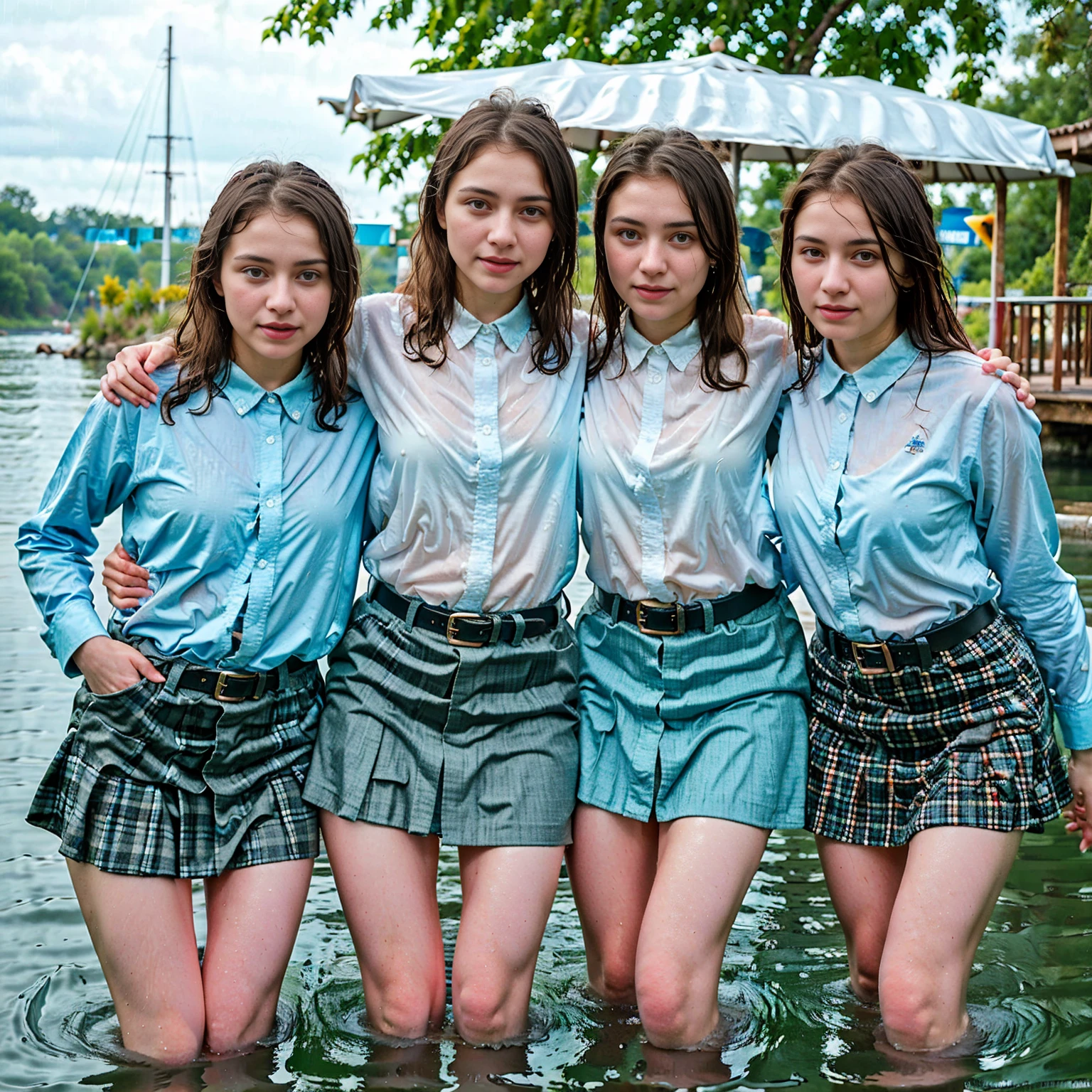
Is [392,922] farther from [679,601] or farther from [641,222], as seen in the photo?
[641,222]

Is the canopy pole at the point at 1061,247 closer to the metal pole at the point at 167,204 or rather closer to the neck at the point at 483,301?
the neck at the point at 483,301

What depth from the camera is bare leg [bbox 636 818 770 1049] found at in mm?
3002

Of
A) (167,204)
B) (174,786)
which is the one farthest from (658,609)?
(167,204)

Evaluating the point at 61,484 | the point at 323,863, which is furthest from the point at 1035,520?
the point at 323,863

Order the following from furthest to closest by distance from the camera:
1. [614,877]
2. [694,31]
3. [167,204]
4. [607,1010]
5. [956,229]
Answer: [167,204], [956,229], [694,31], [607,1010], [614,877]

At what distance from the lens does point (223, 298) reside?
329 cm

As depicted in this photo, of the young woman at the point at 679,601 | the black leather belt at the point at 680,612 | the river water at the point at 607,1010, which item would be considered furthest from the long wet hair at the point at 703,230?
the river water at the point at 607,1010

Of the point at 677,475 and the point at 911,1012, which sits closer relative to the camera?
the point at 911,1012

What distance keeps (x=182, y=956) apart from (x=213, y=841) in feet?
0.85

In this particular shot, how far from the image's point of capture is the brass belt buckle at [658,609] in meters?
3.17

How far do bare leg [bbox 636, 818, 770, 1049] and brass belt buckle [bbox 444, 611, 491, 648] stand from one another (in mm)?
628

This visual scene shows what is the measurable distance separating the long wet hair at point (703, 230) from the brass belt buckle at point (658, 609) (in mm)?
527

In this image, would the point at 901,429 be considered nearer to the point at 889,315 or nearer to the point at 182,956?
the point at 889,315

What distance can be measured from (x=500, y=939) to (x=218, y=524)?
113cm
